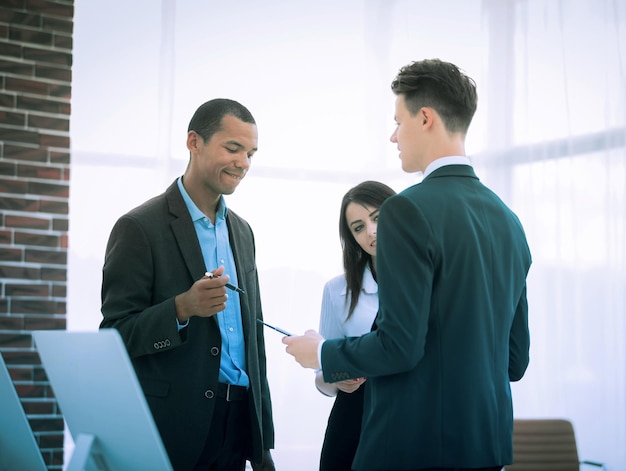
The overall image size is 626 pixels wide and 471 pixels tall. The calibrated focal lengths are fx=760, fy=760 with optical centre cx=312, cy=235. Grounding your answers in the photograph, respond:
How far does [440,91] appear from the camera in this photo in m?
1.68

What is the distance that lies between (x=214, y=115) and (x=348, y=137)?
9.06 feet

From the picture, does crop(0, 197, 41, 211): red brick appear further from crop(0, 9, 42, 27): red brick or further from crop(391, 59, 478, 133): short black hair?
crop(391, 59, 478, 133): short black hair

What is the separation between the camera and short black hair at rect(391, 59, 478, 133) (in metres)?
1.68

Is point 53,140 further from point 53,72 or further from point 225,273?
point 225,273

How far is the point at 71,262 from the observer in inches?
175

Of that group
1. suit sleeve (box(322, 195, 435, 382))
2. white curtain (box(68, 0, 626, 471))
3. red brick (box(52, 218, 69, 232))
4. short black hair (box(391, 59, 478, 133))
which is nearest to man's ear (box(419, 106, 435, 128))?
short black hair (box(391, 59, 478, 133))

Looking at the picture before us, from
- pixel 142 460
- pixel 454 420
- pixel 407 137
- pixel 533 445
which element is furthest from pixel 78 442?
pixel 533 445

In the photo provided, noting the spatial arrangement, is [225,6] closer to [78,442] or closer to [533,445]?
[533,445]

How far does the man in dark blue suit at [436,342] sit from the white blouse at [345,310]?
→ 1.27m

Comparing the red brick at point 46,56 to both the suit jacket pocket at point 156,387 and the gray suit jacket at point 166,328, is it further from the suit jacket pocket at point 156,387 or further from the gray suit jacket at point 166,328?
the suit jacket pocket at point 156,387

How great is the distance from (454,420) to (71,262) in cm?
336

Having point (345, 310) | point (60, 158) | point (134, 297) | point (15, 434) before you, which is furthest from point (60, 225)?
point (15, 434)

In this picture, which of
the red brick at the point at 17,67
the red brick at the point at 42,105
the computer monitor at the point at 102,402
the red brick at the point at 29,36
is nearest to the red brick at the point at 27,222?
the red brick at the point at 42,105

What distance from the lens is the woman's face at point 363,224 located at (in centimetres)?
294
